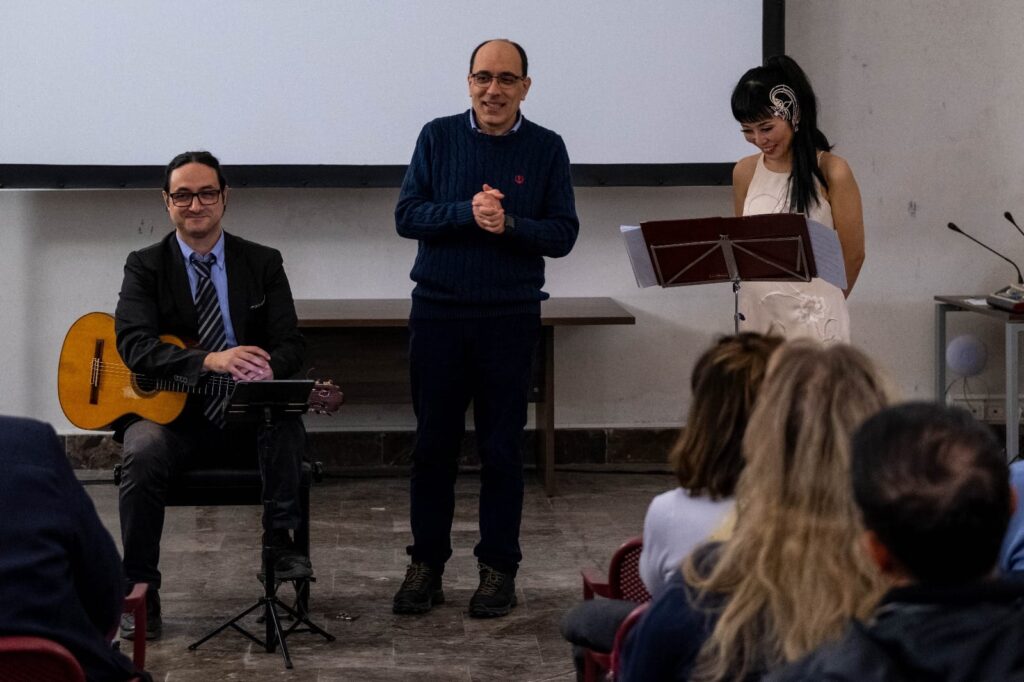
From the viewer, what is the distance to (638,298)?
6.14 m

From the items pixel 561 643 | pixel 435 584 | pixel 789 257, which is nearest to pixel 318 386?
pixel 435 584

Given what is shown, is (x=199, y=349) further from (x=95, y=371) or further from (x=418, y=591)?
(x=418, y=591)

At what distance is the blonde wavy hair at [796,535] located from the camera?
1.65m

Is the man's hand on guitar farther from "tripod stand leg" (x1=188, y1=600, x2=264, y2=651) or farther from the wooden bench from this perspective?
the wooden bench

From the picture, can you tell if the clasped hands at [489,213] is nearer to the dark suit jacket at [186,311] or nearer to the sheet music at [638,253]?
the sheet music at [638,253]

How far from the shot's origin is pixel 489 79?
3.89 metres

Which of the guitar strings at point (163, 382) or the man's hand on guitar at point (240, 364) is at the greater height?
the man's hand on guitar at point (240, 364)

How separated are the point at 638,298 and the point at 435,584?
2.36 m

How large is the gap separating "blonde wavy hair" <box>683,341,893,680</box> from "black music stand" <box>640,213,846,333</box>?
1.99 meters

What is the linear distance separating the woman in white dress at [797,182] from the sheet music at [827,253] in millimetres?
271

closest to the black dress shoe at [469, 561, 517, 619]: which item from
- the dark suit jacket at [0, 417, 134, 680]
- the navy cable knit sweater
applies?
the navy cable knit sweater

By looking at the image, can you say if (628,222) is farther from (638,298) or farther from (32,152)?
(32,152)

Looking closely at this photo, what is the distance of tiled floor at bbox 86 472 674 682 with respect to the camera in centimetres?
360

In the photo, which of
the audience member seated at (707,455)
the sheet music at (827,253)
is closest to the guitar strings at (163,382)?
the sheet music at (827,253)
